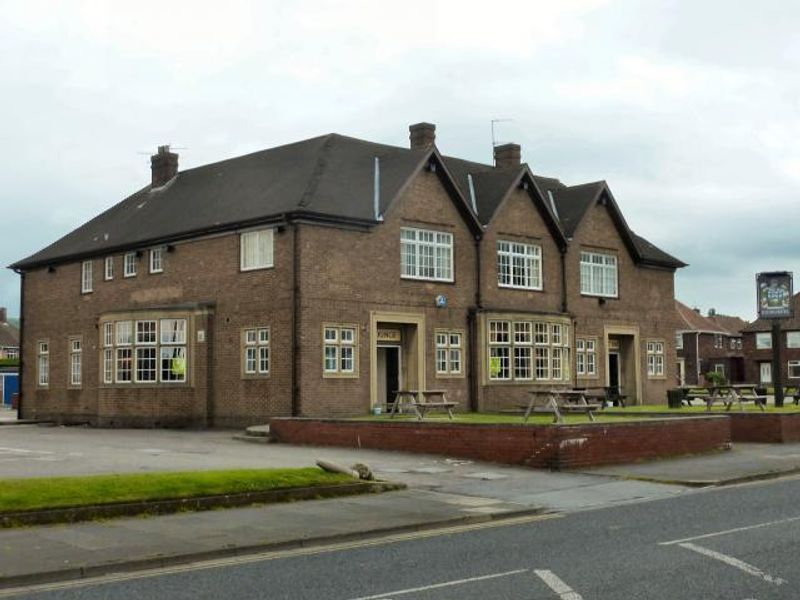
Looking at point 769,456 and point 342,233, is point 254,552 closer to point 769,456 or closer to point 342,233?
point 769,456

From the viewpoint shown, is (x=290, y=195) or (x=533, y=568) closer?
(x=533, y=568)

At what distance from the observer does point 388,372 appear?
33156 millimetres

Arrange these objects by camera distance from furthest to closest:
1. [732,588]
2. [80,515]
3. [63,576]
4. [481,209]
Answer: [481,209] → [80,515] → [63,576] → [732,588]

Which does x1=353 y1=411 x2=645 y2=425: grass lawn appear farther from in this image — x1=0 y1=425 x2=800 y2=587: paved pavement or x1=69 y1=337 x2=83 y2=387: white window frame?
x1=69 y1=337 x2=83 y2=387: white window frame

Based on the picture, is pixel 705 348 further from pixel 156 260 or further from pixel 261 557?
pixel 261 557

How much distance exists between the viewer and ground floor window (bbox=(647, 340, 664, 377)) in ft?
138

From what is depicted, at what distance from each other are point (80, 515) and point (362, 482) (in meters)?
4.90

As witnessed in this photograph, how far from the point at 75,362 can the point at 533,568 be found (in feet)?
104

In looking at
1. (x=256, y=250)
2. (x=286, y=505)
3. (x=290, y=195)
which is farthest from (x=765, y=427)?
(x=286, y=505)

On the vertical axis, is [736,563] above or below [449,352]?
below

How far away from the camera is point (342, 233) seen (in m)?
31.1

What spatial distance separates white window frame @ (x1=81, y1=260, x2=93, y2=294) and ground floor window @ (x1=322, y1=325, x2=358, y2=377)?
40.0 ft

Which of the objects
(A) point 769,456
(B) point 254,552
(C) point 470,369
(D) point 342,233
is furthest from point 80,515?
(C) point 470,369

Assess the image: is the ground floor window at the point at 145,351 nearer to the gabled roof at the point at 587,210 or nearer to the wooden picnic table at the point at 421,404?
the wooden picnic table at the point at 421,404
